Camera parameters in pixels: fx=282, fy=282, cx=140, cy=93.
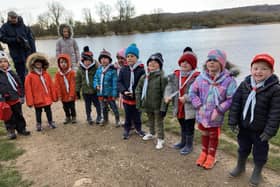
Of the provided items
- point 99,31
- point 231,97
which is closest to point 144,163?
point 231,97

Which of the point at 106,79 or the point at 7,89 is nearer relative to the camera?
the point at 7,89

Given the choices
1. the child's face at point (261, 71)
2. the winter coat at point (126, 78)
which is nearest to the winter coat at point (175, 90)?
the winter coat at point (126, 78)

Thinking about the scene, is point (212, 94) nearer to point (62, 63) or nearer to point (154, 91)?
point (154, 91)

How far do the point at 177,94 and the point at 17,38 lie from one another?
176 inches

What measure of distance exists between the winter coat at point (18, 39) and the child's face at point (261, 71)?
5.58 metres

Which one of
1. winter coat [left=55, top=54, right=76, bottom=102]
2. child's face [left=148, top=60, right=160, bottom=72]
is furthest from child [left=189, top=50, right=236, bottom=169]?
winter coat [left=55, top=54, right=76, bottom=102]

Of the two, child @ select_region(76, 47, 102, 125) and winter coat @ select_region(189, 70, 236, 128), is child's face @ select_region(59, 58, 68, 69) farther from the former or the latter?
winter coat @ select_region(189, 70, 236, 128)

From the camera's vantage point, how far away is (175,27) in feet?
→ 186

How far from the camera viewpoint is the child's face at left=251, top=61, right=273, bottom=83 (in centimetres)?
312

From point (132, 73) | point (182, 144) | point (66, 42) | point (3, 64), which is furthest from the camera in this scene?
point (66, 42)

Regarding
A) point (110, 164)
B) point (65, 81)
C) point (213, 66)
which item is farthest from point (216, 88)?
point (65, 81)

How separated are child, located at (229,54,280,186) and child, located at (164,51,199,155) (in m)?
0.76

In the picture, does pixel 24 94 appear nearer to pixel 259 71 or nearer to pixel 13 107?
pixel 13 107

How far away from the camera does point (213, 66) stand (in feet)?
11.9
